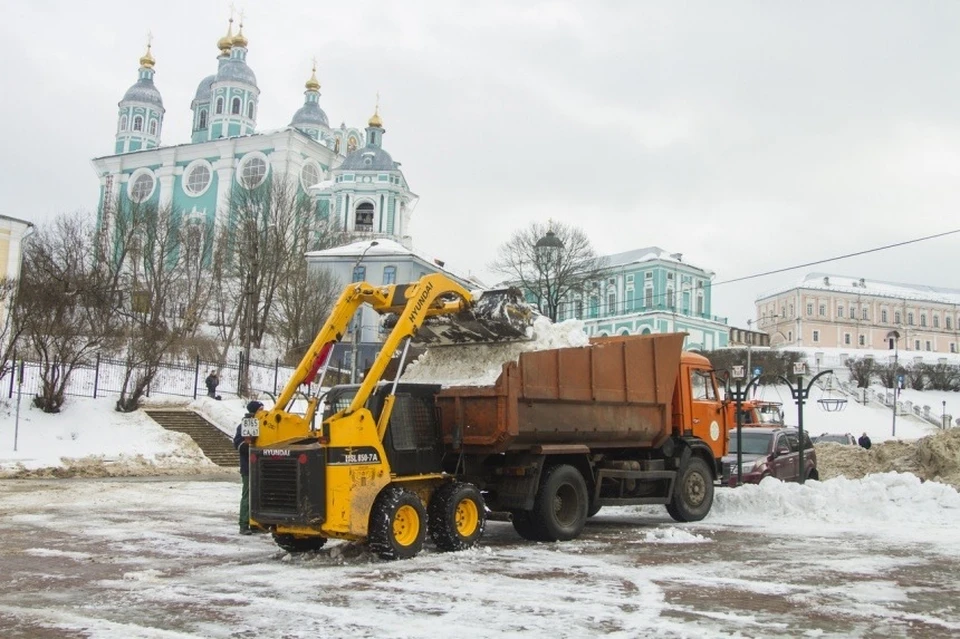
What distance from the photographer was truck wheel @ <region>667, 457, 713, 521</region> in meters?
13.8

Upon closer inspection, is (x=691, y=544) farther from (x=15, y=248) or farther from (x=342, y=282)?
(x=342, y=282)

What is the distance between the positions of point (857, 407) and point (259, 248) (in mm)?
41471

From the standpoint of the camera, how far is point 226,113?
282ft

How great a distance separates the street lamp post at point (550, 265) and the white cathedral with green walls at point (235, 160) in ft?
62.6

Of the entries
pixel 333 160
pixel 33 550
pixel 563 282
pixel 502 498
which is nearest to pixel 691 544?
pixel 502 498

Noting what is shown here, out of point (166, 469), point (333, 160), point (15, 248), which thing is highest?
point (333, 160)

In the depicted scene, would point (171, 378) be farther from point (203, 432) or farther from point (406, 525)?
point (406, 525)

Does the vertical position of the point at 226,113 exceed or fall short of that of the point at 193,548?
it exceeds it

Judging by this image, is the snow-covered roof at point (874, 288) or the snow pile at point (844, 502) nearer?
the snow pile at point (844, 502)

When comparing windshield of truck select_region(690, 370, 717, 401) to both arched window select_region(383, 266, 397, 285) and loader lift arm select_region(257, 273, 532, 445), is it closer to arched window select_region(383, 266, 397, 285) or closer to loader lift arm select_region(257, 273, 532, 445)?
loader lift arm select_region(257, 273, 532, 445)

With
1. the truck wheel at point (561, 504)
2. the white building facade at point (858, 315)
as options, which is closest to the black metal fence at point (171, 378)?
the truck wheel at point (561, 504)

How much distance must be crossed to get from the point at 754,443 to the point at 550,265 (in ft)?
129

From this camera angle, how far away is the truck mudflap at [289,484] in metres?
9.20

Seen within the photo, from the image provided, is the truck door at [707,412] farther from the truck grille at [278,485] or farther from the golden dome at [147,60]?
the golden dome at [147,60]
